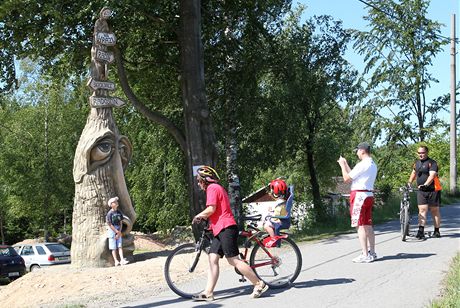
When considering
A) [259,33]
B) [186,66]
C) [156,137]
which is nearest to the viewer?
[186,66]

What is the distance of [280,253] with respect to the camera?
26.6ft

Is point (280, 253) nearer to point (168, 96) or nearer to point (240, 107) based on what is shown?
point (240, 107)

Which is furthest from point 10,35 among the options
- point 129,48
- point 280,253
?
point 280,253

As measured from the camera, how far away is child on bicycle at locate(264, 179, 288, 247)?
8.52m

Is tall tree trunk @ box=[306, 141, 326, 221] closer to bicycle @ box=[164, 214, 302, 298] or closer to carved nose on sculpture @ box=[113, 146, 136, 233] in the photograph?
carved nose on sculpture @ box=[113, 146, 136, 233]

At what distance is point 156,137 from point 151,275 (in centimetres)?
1427

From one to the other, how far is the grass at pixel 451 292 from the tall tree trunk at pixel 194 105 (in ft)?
27.3

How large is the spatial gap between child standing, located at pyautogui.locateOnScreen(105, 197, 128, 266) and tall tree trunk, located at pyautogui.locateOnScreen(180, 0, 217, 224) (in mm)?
3119

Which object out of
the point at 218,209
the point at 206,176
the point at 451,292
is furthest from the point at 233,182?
the point at 451,292

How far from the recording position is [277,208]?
880cm

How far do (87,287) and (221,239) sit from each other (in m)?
3.32

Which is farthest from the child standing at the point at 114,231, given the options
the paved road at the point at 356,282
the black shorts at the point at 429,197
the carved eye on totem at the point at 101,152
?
the black shorts at the point at 429,197

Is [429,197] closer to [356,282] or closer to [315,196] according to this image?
[356,282]

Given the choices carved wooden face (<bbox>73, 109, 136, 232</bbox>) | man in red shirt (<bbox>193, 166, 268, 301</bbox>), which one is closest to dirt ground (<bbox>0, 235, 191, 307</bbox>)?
man in red shirt (<bbox>193, 166, 268, 301</bbox>)
